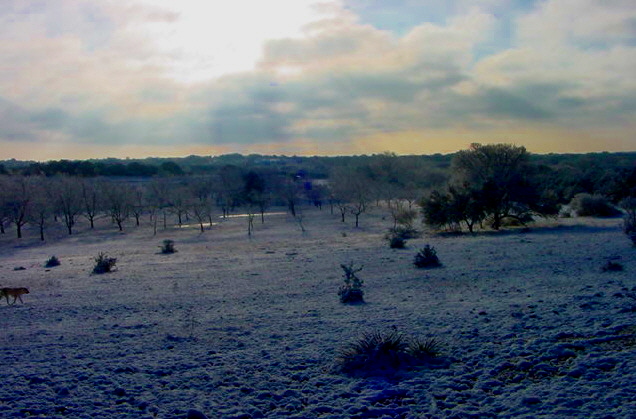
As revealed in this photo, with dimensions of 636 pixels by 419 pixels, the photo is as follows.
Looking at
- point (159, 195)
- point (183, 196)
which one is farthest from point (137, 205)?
point (183, 196)

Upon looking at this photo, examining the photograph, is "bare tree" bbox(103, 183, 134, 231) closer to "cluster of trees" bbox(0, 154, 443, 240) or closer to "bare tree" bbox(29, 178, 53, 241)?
"cluster of trees" bbox(0, 154, 443, 240)

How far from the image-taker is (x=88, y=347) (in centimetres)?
880

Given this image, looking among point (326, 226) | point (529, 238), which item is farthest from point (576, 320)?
point (326, 226)

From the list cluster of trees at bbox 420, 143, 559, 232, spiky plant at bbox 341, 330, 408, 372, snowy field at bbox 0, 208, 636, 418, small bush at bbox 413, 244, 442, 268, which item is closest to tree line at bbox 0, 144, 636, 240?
cluster of trees at bbox 420, 143, 559, 232

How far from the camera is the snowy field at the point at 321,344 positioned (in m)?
5.91

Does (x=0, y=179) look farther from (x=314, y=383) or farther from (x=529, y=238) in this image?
(x=314, y=383)

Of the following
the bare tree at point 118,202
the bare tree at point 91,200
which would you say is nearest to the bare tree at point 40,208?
the bare tree at point 91,200

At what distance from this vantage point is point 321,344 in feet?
27.3

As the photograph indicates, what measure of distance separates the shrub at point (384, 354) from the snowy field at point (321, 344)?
0.21m

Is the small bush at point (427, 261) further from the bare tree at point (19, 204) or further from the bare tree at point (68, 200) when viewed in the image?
the bare tree at point (68, 200)

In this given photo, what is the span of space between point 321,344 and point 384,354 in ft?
4.70

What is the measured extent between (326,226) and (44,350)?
4302 centimetres

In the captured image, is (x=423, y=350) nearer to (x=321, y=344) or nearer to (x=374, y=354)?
(x=374, y=354)

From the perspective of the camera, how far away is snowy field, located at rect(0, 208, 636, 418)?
591cm
